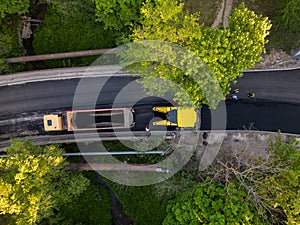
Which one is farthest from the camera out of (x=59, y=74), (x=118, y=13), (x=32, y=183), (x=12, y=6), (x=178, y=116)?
(x=59, y=74)

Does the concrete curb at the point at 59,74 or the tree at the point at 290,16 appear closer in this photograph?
the tree at the point at 290,16

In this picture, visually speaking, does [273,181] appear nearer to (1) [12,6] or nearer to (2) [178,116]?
(2) [178,116]

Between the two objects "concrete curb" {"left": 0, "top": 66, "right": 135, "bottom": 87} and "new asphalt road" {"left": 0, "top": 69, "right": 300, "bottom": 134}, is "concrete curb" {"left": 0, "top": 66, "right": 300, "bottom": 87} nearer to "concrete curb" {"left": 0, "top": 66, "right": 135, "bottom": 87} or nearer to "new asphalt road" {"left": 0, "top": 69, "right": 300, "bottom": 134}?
"concrete curb" {"left": 0, "top": 66, "right": 135, "bottom": 87}

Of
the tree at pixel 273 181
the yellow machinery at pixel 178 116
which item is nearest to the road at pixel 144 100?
the yellow machinery at pixel 178 116

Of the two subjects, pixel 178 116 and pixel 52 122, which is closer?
A: pixel 178 116

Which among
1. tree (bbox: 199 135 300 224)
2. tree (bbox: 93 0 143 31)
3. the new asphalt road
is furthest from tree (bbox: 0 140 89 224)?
tree (bbox: 199 135 300 224)

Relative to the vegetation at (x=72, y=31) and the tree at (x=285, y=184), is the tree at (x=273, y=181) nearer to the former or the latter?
the tree at (x=285, y=184)

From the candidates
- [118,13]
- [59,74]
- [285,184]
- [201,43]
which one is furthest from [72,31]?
[285,184]
